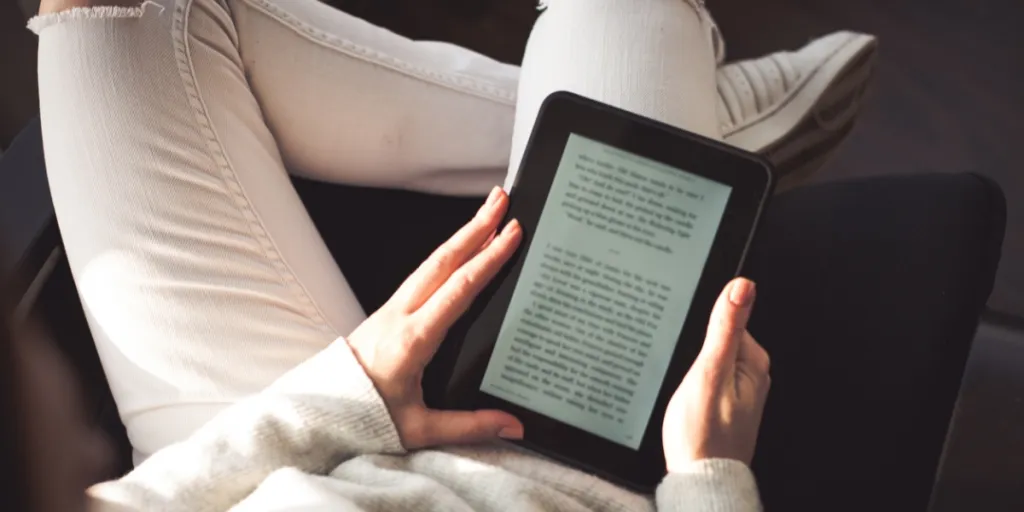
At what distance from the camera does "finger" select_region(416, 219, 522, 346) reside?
499mm

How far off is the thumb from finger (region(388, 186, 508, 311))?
70mm

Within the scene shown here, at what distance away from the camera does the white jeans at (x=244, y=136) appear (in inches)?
20.9

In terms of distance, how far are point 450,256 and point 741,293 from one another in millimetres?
174

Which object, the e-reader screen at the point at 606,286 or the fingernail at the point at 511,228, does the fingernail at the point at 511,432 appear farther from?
the fingernail at the point at 511,228

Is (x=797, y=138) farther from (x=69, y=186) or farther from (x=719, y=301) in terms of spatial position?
(x=69, y=186)

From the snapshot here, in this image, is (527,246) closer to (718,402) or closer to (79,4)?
(718,402)

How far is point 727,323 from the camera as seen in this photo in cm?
48

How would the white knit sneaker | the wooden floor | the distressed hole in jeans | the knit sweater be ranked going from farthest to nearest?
the wooden floor
the white knit sneaker
the distressed hole in jeans
the knit sweater

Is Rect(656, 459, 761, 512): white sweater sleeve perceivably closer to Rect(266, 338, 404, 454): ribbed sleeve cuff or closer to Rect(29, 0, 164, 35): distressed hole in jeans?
Rect(266, 338, 404, 454): ribbed sleeve cuff

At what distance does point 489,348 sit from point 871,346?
26cm

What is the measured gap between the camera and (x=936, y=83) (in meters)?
1.05

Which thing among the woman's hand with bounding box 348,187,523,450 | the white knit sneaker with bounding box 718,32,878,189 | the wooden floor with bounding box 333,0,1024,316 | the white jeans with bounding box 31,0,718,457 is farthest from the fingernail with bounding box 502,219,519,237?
the wooden floor with bounding box 333,0,1024,316

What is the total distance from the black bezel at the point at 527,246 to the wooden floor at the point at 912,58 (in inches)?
23.1

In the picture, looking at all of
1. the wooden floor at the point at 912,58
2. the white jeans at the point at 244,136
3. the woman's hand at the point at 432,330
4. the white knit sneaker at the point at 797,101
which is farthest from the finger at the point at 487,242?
the wooden floor at the point at 912,58
